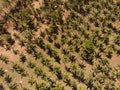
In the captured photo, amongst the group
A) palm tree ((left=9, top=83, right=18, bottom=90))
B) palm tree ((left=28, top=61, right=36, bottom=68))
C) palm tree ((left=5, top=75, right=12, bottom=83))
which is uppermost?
palm tree ((left=28, top=61, right=36, bottom=68))

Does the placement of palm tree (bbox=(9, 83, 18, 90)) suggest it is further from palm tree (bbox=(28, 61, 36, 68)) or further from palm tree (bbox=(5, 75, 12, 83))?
palm tree (bbox=(28, 61, 36, 68))

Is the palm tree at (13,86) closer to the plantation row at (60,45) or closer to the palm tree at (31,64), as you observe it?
the plantation row at (60,45)

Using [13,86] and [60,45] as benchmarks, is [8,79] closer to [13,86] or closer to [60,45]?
[13,86]

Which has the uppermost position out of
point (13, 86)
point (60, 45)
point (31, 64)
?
point (60, 45)

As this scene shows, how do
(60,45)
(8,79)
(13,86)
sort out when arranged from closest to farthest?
(13,86)
(8,79)
(60,45)

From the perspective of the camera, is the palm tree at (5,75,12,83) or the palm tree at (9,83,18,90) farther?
the palm tree at (5,75,12,83)

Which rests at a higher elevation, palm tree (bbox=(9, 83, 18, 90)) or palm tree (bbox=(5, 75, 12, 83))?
palm tree (bbox=(5, 75, 12, 83))

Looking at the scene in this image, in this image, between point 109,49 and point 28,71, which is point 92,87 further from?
point 28,71

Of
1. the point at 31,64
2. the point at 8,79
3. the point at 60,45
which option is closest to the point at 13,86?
the point at 8,79

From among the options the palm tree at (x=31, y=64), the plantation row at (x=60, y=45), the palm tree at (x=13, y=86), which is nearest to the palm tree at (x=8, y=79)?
the plantation row at (x=60, y=45)

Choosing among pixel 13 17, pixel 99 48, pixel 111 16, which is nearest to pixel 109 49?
pixel 99 48

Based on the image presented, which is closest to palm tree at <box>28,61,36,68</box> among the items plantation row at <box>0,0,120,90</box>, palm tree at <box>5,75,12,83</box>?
plantation row at <box>0,0,120,90</box>
